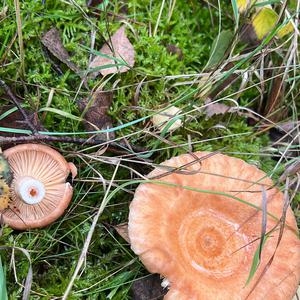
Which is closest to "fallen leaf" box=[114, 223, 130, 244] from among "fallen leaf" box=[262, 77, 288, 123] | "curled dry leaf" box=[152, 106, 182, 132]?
"curled dry leaf" box=[152, 106, 182, 132]

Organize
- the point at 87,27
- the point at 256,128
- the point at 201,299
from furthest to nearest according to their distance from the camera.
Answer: the point at 256,128 → the point at 87,27 → the point at 201,299

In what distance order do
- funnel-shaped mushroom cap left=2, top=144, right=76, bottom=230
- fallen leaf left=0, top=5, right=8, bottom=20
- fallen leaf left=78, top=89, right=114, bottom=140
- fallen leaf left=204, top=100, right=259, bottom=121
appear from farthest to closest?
fallen leaf left=204, top=100, right=259, bottom=121
fallen leaf left=78, top=89, right=114, bottom=140
fallen leaf left=0, top=5, right=8, bottom=20
funnel-shaped mushroom cap left=2, top=144, right=76, bottom=230

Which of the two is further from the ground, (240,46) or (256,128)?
(240,46)

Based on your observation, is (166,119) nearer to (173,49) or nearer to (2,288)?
(173,49)

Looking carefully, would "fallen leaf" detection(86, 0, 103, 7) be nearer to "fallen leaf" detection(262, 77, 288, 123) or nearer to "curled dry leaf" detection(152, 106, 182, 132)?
"curled dry leaf" detection(152, 106, 182, 132)

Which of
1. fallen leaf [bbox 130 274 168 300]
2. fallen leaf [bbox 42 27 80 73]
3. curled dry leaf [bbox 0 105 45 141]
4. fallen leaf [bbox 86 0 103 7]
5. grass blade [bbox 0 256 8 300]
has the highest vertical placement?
fallen leaf [bbox 86 0 103 7]

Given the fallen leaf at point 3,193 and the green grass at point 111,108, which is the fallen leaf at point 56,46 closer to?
the green grass at point 111,108

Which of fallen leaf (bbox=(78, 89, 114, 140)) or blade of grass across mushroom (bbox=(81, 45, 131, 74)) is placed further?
fallen leaf (bbox=(78, 89, 114, 140))

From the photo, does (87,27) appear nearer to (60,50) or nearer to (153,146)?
(60,50)

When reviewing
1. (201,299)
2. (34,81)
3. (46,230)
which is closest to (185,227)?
(201,299)
